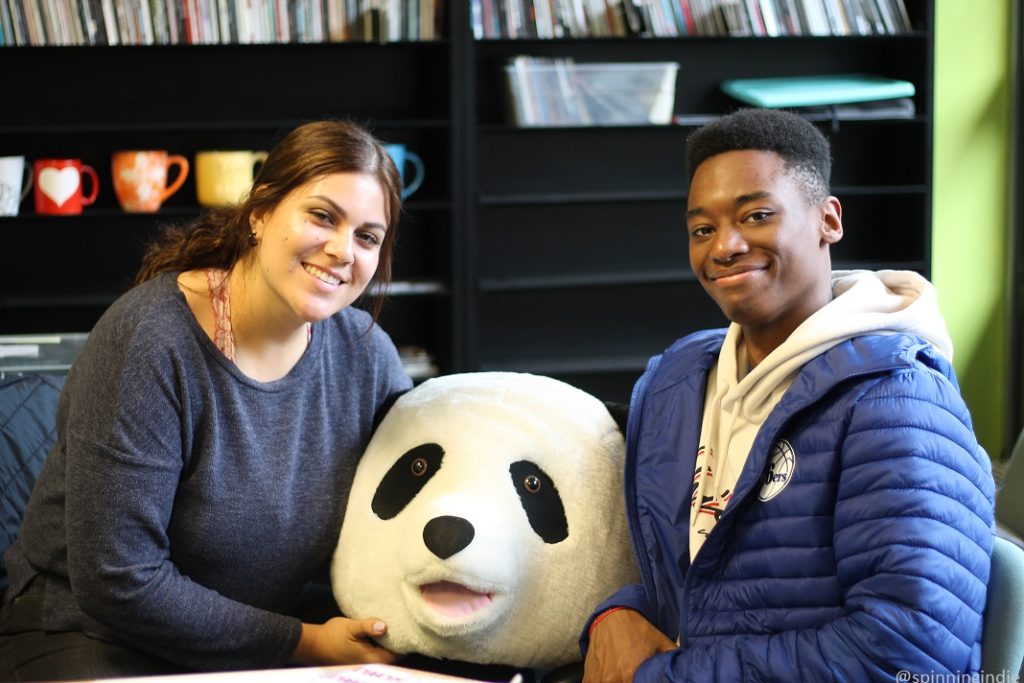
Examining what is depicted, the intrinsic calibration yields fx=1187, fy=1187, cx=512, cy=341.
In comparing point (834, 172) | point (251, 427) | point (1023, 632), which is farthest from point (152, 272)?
point (834, 172)

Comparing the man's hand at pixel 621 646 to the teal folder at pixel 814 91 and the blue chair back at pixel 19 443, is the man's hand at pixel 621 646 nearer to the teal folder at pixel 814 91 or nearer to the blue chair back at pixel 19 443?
the blue chair back at pixel 19 443

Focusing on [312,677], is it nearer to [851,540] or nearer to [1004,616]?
[851,540]

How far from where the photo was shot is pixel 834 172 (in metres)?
4.01

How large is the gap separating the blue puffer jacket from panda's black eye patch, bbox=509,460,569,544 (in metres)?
0.21

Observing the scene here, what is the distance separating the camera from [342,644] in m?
1.57

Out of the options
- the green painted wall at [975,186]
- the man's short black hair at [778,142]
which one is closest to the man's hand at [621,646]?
the man's short black hair at [778,142]

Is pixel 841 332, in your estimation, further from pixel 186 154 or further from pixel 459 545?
pixel 186 154

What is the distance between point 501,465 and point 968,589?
623 millimetres

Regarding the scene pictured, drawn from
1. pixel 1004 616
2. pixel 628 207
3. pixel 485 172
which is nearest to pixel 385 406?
pixel 1004 616

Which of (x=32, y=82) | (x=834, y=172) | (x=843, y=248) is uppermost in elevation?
(x=32, y=82)

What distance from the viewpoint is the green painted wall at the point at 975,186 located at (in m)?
3.99

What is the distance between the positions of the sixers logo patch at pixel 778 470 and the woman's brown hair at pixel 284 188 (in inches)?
25.3

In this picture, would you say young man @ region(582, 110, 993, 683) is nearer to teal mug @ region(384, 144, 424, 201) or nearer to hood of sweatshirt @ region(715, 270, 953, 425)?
hood of sweatshirt @ region(715, 270, 953, 425)

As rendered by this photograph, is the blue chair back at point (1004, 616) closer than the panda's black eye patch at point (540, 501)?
Yes
